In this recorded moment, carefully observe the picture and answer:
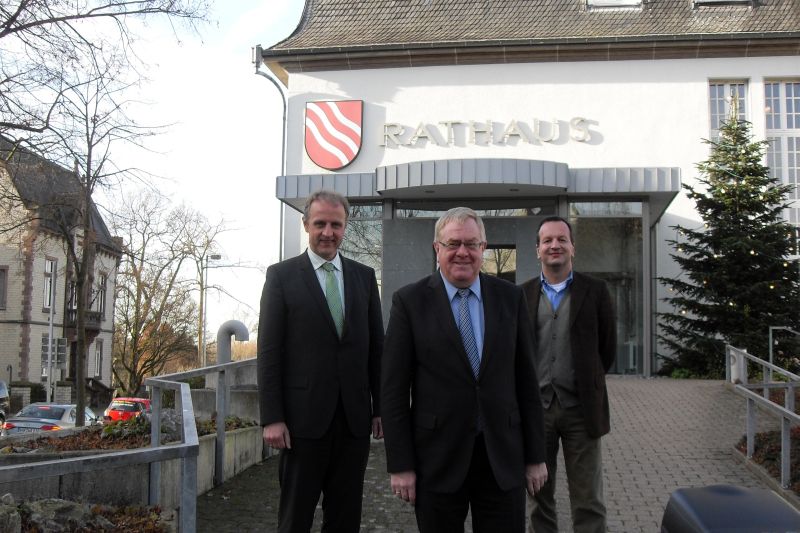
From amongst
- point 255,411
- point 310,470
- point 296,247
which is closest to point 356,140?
point 296,247

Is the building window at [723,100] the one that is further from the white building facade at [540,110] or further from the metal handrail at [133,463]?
the metal handrail at [133,463]

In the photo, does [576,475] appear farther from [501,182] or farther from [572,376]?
Result: [501,182]

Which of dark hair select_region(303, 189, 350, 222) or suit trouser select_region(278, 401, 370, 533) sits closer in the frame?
suit trouser select_region(278, 401, 370, 533)

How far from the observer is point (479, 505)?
333 cm

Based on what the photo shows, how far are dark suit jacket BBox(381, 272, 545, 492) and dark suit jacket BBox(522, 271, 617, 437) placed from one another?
1.11 m

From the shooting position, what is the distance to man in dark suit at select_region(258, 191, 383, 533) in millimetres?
3953

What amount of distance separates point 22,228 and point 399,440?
15727mm

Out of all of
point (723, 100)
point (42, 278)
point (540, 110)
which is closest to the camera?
point (723, 100)

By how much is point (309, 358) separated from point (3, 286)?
43898 mm

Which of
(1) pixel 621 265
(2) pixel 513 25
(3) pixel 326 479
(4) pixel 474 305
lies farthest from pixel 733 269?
(4) pixel 474 305

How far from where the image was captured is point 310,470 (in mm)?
3961

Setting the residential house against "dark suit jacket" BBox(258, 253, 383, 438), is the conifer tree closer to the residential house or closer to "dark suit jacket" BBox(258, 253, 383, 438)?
the residential house

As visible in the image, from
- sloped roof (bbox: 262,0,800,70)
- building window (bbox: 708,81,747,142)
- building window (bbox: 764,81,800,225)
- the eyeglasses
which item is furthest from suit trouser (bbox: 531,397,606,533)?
building window (bbox: 764,81,800,225)

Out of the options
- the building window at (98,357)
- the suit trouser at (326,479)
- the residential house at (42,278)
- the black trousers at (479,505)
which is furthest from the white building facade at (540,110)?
the building window at (98,357)
